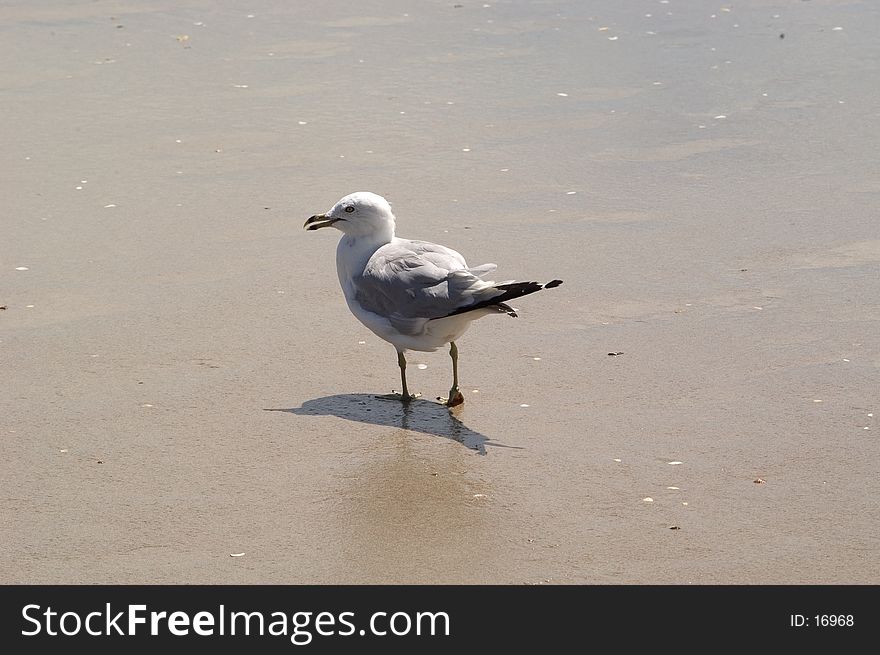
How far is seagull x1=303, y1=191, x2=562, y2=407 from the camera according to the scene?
240 inches

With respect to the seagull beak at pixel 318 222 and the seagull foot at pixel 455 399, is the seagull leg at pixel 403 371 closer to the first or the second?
the seagull foot at pixel 455 399

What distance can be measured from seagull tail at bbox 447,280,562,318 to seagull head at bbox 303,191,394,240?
28.7 inches

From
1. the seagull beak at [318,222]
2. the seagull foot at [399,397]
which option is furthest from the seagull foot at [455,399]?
the seagull beak at [318,222]

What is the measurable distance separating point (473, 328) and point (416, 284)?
3.33 ft

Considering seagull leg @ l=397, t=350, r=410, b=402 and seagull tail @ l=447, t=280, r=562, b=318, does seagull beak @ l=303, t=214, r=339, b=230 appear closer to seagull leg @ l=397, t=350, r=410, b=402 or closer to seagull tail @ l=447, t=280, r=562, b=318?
seagull leg @ l=397, t=350, r=410, b=402

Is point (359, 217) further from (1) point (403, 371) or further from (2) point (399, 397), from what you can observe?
(2) point (399, 397)

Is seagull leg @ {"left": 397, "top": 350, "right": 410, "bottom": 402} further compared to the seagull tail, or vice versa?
seagull leg @ {"left": 397, "top": 350, "right": 410, "bottom": 402}

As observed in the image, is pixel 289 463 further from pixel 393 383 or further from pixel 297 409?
pixel 393 383

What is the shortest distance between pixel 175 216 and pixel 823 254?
156 inches

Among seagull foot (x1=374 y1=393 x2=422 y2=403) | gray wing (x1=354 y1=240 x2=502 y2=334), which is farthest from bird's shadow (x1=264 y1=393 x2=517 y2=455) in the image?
gray wing (x1=354 y1=240 x2=502 y2=334)

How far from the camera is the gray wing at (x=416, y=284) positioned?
6.11m

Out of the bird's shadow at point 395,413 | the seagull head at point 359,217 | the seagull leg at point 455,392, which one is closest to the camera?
the bird's shadow at point 395,413

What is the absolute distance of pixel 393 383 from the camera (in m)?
6.63

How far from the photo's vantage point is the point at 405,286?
20.6 feet
